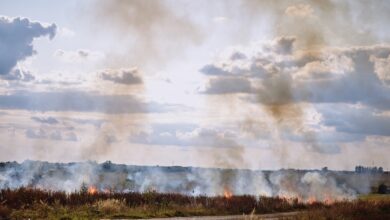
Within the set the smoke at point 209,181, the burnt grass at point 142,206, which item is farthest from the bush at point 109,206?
the smoke at point 209,181

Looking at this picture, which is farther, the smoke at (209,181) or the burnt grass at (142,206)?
the smoke at (209,181)

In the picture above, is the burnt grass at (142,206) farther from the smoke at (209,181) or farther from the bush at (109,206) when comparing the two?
the smoke at (209,181)

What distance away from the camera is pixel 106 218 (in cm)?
3534

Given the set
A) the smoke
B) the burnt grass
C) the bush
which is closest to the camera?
the burnt grass

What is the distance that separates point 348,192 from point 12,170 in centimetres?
4131

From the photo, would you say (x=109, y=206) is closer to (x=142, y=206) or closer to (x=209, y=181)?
(x=142, y=206)

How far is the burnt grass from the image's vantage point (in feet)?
121

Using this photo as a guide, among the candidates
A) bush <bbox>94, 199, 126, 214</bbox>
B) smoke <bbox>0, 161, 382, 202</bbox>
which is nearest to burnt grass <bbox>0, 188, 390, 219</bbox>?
bush <bbox>94, 199, 126, 214</bbox>

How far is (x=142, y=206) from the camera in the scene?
4338cm

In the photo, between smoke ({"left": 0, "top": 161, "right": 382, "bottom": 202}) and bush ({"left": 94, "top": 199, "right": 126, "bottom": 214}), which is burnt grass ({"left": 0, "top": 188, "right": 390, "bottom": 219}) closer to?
bush ({"left": 94, "top": 199, "right": 126, "bottom": 214})

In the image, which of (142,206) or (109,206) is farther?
(142,206)

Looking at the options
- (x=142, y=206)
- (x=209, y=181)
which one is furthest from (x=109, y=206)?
(x=209, y=181)

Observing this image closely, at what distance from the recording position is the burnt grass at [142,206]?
36844mm

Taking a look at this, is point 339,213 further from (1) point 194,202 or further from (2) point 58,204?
(2) point 58,204
